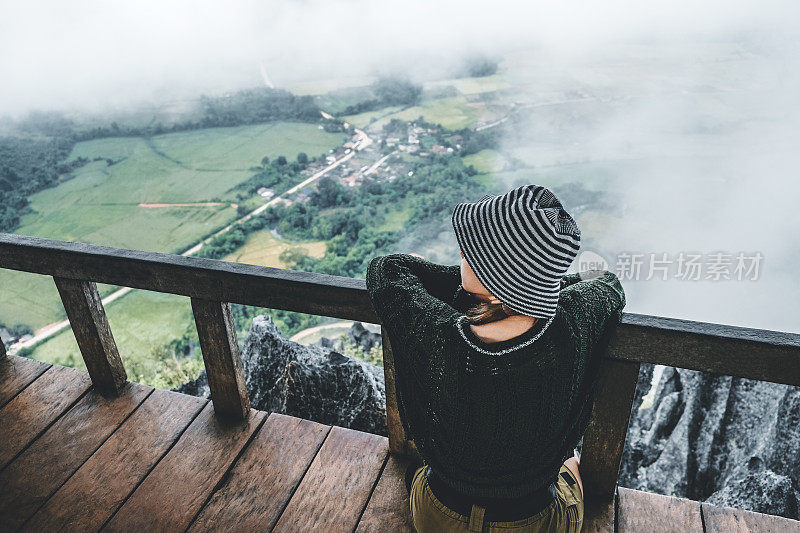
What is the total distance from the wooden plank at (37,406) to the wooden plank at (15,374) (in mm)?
32

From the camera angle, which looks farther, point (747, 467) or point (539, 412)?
point (747, 467)

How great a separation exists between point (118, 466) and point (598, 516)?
163 cm

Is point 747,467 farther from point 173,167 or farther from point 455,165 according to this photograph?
point 173,167

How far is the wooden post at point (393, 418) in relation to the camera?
159cm

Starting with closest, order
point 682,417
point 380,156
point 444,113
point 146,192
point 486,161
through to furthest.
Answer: point 682,417 → point 486,161 → point 380,156 → point 146,192 → point 444,113

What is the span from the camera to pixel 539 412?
0.97 m

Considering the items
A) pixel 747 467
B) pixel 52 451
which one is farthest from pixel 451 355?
pixel 747 467

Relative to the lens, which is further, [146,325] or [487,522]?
[146,325]

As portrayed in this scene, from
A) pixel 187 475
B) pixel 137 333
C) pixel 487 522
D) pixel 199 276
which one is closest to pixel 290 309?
pixel 199 276

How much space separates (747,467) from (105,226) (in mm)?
42518

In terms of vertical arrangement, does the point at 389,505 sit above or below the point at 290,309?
below

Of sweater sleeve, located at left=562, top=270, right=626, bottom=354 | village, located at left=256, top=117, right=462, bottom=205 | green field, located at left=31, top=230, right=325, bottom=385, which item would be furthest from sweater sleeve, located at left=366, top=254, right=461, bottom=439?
village, located at left=256, top=117, right=462, bottom=205

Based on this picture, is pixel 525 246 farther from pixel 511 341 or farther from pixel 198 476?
pixel 198 476

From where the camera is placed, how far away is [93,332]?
1979mm
